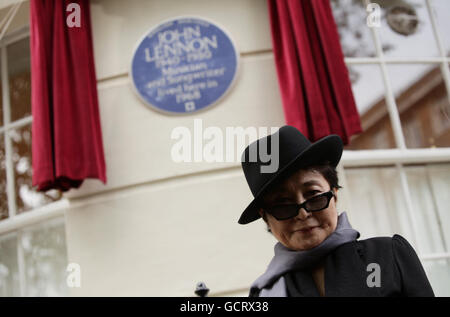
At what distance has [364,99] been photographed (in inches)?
129

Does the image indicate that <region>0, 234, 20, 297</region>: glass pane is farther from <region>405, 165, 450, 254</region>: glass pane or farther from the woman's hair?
<region>405, 165, 450, 254</region>: glass pane

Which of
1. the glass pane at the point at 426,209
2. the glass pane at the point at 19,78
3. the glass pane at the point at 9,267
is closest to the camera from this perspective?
the glass pane at the point at 426,209

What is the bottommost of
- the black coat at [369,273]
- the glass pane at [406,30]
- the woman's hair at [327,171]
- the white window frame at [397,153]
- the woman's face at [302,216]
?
the black coat at [369,273]

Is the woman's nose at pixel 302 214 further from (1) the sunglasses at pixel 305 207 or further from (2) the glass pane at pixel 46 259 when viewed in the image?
(2) the glass pane at pixel 46 259

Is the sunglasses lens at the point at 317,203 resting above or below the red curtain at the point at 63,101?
below

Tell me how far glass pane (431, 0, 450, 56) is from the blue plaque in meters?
1.49

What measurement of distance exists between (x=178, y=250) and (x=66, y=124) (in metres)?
0.99

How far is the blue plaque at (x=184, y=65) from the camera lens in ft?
10.2

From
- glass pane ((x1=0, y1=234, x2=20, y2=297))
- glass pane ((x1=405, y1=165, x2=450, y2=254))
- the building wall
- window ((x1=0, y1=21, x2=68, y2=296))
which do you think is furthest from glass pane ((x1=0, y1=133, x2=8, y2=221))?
glass pane ((x1=405, y1=165, x2=450, y2=254))

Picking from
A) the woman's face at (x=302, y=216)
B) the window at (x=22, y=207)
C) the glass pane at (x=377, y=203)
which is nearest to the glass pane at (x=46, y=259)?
the window at (x=22, y=207)

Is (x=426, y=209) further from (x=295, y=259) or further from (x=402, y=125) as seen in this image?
(x=295, y=259)

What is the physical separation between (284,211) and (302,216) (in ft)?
0.18

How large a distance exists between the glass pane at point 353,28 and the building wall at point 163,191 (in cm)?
56

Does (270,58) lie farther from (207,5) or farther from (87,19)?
(87,19)
